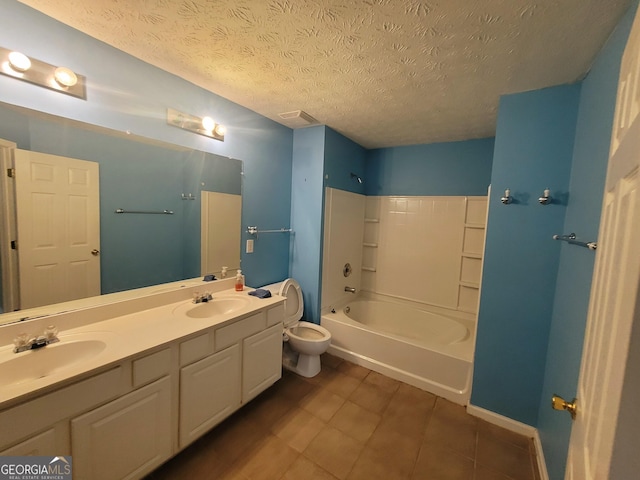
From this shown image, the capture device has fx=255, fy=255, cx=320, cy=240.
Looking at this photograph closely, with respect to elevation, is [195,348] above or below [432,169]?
below

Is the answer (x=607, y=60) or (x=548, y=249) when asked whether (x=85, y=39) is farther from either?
(x=548, y=249)

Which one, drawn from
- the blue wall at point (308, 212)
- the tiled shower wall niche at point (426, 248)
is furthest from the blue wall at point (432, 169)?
the blue wall at point (308, 212)

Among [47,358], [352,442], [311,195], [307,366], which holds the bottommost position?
[352,442]

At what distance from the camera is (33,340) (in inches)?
46.4

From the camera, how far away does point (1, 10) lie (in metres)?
1.17

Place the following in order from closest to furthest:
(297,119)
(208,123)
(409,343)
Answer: (208,123)
(409,343)
(297,119)

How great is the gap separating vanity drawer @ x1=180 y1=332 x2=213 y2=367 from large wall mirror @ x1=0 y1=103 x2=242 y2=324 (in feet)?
1.99

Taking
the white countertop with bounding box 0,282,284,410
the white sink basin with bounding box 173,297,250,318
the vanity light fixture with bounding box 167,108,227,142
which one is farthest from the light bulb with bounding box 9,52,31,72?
the white sink basin with bounding box 173,297,250,318

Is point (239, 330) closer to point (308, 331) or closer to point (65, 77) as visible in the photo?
point (308, 331)

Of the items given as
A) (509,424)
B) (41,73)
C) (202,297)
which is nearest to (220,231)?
(202,297)

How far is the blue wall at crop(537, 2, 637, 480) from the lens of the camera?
1.16 meters

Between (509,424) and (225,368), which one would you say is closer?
(225,368)

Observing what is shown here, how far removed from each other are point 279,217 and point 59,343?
1.89 meters

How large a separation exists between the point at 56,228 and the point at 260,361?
1.47m
